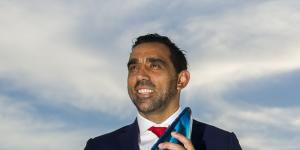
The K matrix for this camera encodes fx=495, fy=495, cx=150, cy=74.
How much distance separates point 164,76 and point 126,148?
5.16ft

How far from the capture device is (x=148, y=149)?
9305 millimetres

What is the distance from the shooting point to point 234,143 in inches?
367

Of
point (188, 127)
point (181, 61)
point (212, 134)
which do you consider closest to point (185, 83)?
point (181, 61)

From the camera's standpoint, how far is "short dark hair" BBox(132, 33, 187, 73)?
10094 millimetres

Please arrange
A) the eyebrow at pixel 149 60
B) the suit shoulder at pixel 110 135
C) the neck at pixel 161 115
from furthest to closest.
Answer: the suit shoulder at pixel 110 135 → the eyebrow at pixel 149 60 → the neck at pixel 161 115

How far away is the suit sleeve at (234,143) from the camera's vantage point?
926cm

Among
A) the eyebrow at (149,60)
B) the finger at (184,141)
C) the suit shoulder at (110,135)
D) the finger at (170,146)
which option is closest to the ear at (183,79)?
the eyebrow at (149,60)

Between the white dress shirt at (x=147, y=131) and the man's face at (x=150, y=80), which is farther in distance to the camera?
the white dress shirt at (x=147, y=131)

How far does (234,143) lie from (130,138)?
78.7 inches

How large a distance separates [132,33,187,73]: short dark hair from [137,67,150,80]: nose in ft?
2.90

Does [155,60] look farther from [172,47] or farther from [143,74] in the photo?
[172,47]

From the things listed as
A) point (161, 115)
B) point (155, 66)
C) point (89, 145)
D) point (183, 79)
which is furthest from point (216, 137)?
point (89, 145)

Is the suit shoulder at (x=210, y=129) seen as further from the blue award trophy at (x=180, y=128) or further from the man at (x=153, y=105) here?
the blue award trophy at (x=180, y=128)

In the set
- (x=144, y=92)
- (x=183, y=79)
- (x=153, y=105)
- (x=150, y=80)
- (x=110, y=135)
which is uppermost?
(x=183, y=79)
